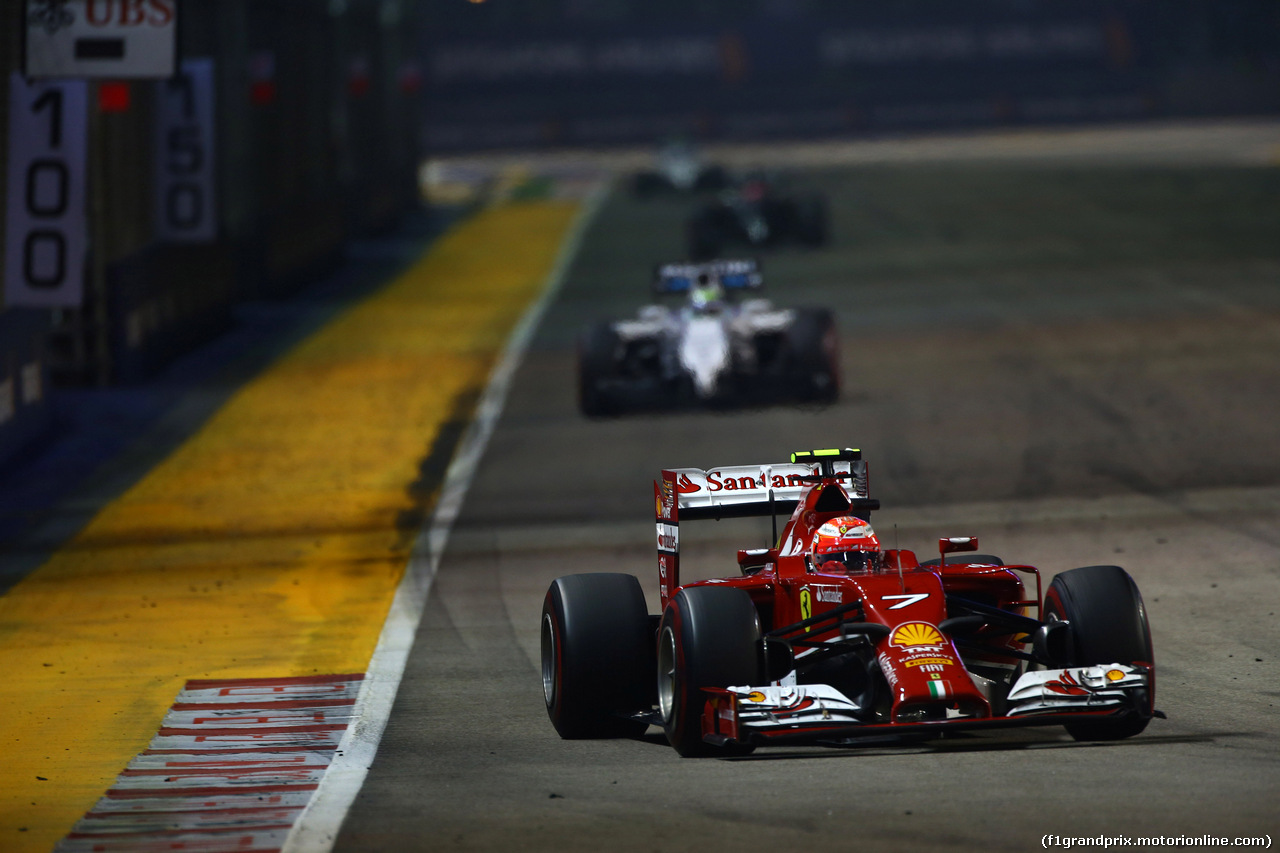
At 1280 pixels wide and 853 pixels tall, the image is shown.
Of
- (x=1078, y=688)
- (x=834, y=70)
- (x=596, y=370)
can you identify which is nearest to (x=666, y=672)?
(x=1078, y=688)

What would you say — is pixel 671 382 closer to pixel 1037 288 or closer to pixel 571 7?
pixel 1037 288

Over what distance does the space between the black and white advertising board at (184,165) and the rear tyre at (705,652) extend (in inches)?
737

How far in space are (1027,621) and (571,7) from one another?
→ 89222 millimetres

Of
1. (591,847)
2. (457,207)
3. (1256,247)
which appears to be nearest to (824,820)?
(591,847)

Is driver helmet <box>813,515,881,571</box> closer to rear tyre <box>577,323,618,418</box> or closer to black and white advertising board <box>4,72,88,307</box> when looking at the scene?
black and white advertising board <box>4,72,88,307</box>

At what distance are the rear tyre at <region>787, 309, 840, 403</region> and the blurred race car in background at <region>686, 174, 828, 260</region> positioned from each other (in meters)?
19.2

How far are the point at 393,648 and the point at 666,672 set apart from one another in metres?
3.43

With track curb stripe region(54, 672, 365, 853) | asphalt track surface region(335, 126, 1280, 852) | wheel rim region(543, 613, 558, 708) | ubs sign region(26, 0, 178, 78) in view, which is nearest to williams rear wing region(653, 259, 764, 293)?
asphalt track surface region(335, 126, 1280, 852)

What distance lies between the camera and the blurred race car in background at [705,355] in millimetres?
21938

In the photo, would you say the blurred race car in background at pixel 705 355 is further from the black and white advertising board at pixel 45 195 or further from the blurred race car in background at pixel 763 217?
the blurred race car in background at pixel 763 217

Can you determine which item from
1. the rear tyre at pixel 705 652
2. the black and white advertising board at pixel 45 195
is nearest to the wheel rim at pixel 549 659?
the rear tyre at pixel 705 652

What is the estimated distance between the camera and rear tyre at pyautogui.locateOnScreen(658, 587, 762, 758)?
9008 mm

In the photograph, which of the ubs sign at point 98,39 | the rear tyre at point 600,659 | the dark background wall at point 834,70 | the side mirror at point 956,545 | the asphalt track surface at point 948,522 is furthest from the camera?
the dark background wall at point 834,70

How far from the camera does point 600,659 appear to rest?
32.2 ft
